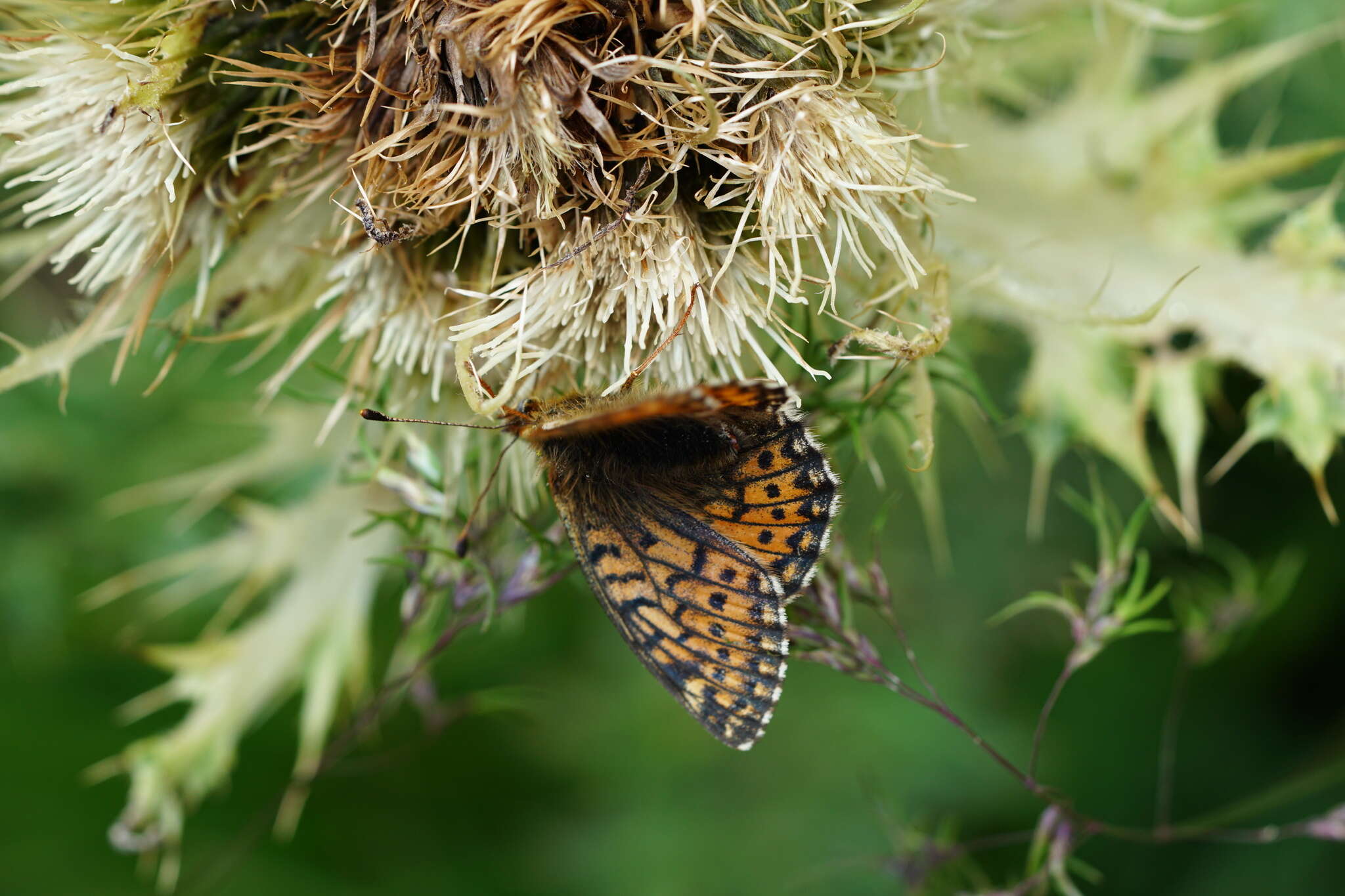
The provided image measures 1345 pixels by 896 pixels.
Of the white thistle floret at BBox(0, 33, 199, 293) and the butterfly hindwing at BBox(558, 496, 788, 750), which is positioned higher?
the white thistle floret at BBox(0, 33, 199, 293)

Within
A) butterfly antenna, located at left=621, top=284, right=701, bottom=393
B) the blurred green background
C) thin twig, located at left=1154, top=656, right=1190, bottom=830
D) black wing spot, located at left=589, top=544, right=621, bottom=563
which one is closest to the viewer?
butterfly antenna, located at left=621, top=284, right=701, bottom=393

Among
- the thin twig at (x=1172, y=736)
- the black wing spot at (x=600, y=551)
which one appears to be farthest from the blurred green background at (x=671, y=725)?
the black wing spot at (x=600, y=551)

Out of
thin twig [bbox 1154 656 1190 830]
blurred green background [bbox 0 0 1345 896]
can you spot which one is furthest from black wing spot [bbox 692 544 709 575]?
thin twig [bbox 1154 656 1190 830]

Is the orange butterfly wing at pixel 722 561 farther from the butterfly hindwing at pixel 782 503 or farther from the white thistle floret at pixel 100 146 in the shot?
the white thistle floret at pixel 100 146

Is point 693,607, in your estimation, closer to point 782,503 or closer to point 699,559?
point 699,559

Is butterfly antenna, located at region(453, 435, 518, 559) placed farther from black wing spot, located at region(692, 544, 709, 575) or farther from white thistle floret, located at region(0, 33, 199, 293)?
white thistle floret, located at region(0, 33, 199, 293)

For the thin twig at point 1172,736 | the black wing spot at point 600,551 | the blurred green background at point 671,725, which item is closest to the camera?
the black wing spot at point 600,551

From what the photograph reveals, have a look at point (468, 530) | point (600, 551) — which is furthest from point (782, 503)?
point (468, 530)

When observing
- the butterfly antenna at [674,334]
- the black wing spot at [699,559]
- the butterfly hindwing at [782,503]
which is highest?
the butterfly antenna at [674,334]
